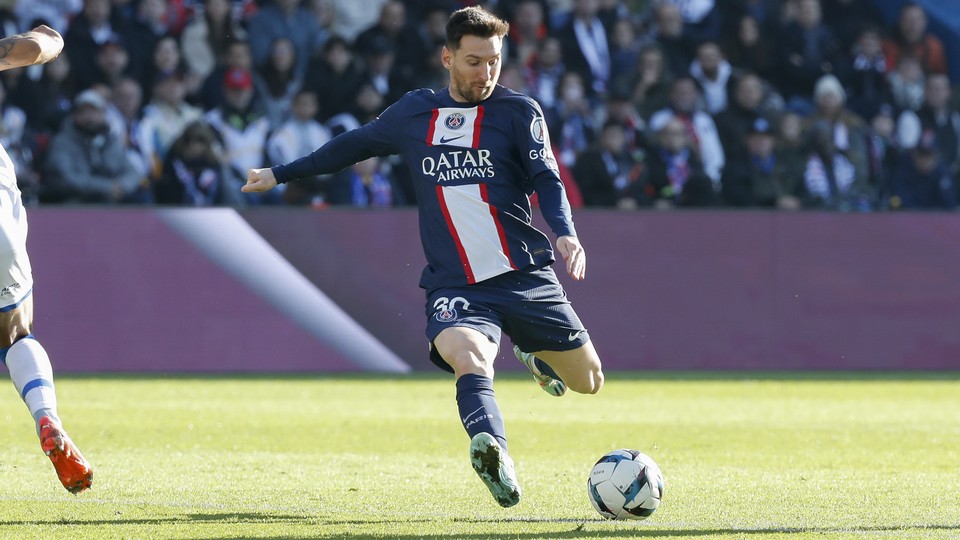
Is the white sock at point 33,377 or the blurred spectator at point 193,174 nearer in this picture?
the white sock at point 33,377

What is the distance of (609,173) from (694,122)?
1.46 metres

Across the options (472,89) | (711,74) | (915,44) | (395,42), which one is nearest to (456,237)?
(472,89)

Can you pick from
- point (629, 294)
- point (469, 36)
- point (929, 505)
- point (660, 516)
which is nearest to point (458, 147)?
point (469, 36)

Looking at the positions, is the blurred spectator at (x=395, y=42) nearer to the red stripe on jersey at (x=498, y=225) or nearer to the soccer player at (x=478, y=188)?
the soccer player at (x=478, y=188)

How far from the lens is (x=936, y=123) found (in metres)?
18.0

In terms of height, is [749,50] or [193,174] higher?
[749,50]

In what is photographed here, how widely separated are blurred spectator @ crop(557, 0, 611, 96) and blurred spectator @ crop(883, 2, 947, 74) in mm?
3736

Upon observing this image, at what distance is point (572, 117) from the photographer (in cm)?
1667

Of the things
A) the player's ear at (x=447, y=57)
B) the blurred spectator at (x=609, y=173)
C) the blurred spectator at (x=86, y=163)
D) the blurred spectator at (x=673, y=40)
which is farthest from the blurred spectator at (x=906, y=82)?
the player's ear at (x=447, y=57)

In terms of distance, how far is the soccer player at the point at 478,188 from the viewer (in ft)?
20.0

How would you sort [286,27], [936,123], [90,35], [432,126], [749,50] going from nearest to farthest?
[432,126] → [90,35] → [286,27] → [936,123] → [749,50]

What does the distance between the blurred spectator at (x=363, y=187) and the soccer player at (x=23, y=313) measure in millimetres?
9525

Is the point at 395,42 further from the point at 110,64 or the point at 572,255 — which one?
the point at 572,255

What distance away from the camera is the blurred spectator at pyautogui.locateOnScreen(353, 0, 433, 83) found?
666 inches
